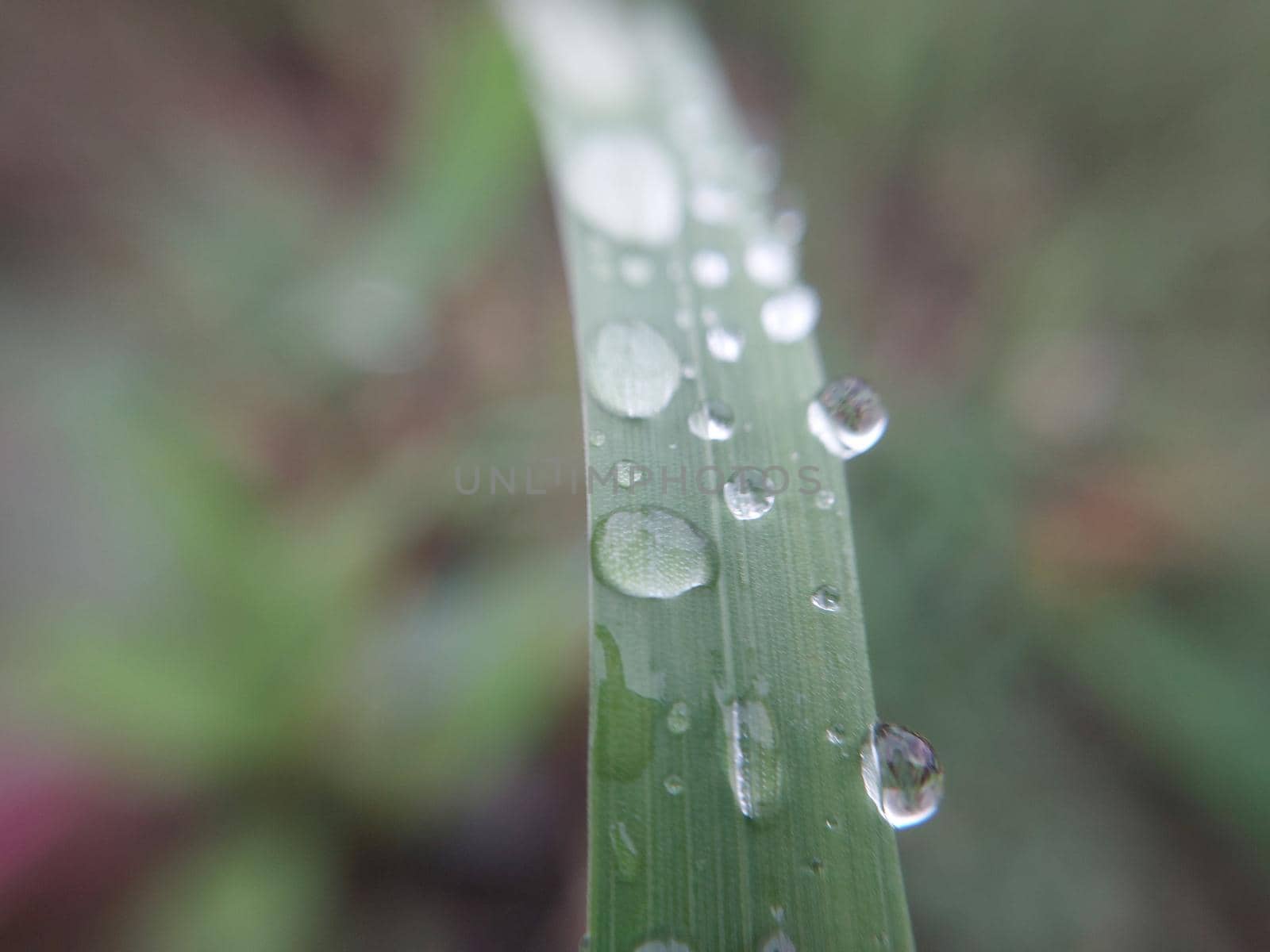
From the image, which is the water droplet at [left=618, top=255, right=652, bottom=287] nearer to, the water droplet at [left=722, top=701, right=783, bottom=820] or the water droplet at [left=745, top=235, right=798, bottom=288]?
the water droplet at [left=745, top=235, right=798, bottom=288]

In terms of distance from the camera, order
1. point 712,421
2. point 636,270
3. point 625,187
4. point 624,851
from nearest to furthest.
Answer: point 624,851 < point 712,421 < point 636,270 < point 625,187

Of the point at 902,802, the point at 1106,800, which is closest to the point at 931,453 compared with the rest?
the point at 1106,800

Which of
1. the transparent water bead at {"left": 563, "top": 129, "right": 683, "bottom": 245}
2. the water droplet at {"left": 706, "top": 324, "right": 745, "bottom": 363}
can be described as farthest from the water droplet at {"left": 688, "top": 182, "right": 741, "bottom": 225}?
the water droplet at {"left": 706, "top": 324, "right": 745, "bottom": 363}

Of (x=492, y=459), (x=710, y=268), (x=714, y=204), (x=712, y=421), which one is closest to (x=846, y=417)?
(x=712, y=421)

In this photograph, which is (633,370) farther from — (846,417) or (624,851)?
(624,851)

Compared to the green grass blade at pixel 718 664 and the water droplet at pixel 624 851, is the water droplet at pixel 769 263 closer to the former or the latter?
the green grass blade at pixel 718 664
